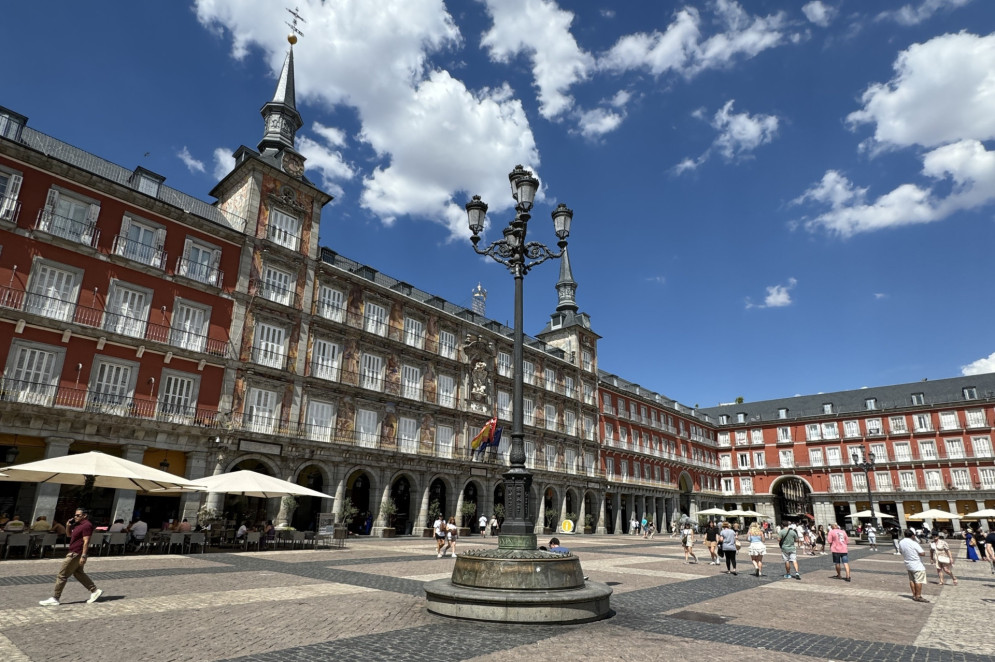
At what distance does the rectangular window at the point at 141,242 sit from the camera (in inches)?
853

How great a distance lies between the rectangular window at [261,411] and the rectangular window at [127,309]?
5021mm

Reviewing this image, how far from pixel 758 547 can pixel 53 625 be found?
1451 centimetres

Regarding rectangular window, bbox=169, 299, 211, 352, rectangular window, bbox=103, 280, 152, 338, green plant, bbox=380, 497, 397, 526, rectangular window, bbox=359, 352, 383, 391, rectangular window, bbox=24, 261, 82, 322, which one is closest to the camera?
rectangular window, bbox=24, 261, 82, 322

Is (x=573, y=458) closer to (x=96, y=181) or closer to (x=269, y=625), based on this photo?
(x=96, y=181)

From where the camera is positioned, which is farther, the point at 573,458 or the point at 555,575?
the point at 573,458

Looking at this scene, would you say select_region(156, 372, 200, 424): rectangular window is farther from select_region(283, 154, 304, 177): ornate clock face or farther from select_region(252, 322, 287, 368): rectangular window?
select_region(283, 154, 304, 177): ornate clock face

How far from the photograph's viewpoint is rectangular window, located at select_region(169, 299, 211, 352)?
22359 mm

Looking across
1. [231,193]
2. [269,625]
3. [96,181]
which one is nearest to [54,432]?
[96,181]

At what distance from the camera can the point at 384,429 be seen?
96.6 feet

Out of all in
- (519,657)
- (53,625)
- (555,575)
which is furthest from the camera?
(555,575)

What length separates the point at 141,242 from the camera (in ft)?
73.5

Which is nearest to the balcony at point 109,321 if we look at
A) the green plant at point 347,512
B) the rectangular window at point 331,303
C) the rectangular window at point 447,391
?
the rectangular window at point 331,303

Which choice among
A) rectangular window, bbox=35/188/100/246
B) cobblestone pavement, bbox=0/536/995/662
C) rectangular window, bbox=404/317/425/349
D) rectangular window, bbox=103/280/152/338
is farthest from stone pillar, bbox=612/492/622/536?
rectangular window, bbox=35/188/100/246

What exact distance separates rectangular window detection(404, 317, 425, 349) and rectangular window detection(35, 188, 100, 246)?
50.2 ft
